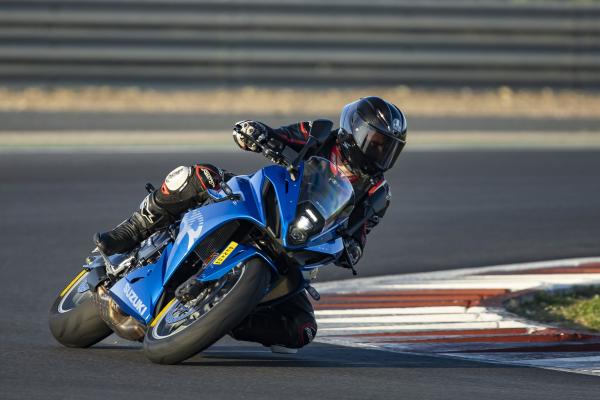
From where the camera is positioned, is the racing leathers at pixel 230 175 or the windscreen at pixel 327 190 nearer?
the windscreen at pixel 327 190

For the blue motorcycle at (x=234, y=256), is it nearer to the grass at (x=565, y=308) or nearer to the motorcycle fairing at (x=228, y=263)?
the motorcycle fairing at (x=228, y=263)

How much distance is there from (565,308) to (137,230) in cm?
295

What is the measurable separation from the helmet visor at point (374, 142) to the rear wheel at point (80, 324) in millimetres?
1536

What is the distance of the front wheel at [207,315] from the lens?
5.69m

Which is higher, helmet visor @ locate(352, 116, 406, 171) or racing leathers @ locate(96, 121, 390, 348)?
helmet visor @ locate(352, 116, 406, 171)

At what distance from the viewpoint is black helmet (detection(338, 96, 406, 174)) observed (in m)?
6.27

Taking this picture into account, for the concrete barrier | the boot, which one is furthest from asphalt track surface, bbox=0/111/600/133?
the boot

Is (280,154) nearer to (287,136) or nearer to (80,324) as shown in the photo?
(287,136)

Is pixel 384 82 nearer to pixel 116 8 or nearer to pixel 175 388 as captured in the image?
pixel 116 8

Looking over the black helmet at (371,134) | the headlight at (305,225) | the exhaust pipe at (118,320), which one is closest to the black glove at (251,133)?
the black helmet at (371,134)

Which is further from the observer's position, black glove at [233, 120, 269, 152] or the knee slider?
the knee slider

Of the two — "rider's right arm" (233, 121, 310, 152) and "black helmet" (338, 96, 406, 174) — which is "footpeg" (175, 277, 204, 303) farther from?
"black helmet" (338, 96, 406, 174)

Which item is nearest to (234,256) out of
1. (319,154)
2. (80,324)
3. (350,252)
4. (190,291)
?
(190,291)

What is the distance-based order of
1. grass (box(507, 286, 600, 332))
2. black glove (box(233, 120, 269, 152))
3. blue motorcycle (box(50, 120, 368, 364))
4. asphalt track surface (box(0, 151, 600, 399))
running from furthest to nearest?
grass (box(507, 286, 600, 332))
black glove (box(233, 120, 269, 152))
blue motorcycle (box(50, 120, 368, 364))
asphalt track surface (box(0, 151, 600, 399))
